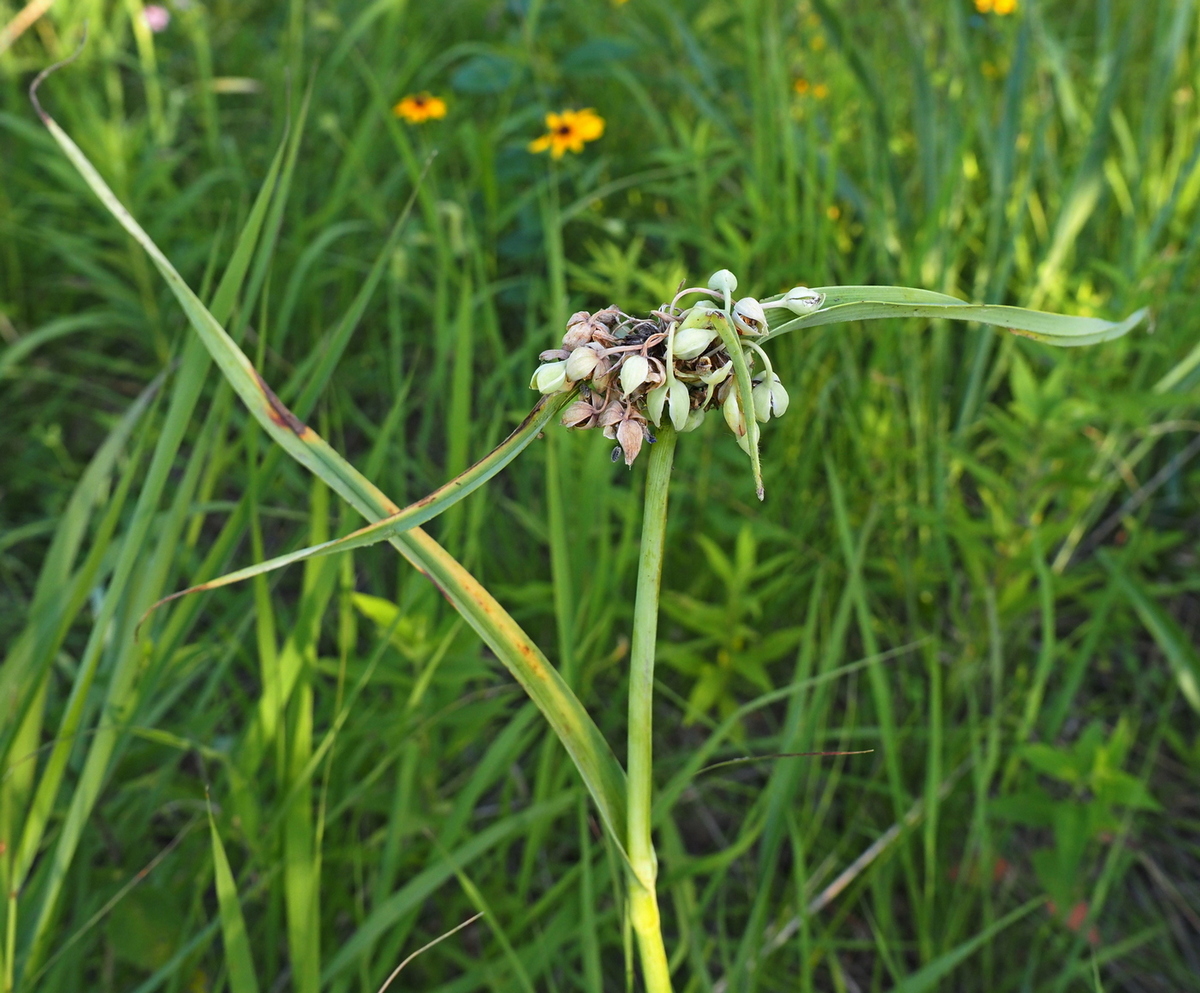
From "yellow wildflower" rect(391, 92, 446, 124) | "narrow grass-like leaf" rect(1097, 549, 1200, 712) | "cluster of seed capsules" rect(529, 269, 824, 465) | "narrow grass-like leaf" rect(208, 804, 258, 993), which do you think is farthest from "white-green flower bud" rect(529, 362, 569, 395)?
"yellow wildflower" rect(391, 92, 446, 124)

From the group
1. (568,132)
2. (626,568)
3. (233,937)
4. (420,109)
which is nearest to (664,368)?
(233,937)

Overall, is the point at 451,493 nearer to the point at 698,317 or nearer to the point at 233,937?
the point at 698,317

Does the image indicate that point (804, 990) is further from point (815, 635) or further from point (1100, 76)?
point (1100, 76)

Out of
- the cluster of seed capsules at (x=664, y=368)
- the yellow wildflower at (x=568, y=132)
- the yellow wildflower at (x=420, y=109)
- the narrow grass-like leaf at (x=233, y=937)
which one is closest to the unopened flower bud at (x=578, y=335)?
the cluster of seed capsules at (x=664, y=368)

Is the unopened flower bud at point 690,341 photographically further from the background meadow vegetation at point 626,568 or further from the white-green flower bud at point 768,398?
the background meadow vegetation at point 626,568

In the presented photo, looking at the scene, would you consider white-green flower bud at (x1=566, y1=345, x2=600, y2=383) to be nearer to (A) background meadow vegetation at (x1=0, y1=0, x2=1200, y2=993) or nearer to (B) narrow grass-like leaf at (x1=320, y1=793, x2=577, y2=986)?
(A) background meadow vegetation at (x1=0, y1=0, x2=1200, y2=993)

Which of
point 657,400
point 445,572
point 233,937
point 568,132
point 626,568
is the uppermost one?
point 657,400

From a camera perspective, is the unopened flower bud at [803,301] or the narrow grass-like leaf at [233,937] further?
the narrow grass-like leaf at [233,937]

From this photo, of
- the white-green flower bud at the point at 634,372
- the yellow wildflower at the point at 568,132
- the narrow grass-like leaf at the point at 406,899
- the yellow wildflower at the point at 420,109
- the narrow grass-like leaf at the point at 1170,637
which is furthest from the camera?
the yellow wildflower at the point at 420,109
